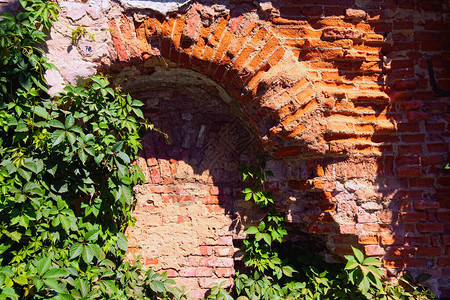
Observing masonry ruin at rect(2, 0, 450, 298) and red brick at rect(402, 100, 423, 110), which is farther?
red brick at rect(402, 100, 423, 110)

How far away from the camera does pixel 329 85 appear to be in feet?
8.46

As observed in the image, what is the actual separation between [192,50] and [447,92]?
1924 mm

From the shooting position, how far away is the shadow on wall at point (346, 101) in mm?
2508

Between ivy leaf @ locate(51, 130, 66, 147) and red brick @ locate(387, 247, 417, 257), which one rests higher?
ivy leaf @ locate(51, 130, 66, 147)

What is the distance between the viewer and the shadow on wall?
2.51 metres

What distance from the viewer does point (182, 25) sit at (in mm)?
2475

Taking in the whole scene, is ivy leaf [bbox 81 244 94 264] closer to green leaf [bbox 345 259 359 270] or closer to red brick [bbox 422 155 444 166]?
green leaf [bbox 345 259 359 270]

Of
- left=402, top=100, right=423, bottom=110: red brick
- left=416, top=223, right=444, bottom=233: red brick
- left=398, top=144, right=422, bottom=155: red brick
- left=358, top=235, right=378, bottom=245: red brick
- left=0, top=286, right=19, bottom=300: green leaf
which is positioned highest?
left=402, top=100, right=423, bottom=110: red brick

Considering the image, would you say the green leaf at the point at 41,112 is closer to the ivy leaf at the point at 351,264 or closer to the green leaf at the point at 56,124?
the green leaf at the point at 56,124

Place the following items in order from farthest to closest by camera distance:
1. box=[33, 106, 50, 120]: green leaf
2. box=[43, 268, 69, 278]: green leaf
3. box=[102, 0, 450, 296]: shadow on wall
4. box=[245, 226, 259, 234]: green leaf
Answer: box=[245, 226, 259, 234]: green leaf < box=[102, 0, 450, 296]: shadow on wall < box=[33, 106, 50, 120]: green leaf < box=[43, 268, 69, 278]: green leaf

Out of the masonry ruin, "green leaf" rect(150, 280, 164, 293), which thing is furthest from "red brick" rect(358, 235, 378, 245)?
"green leaf" rect(150, 280, 164, 293)

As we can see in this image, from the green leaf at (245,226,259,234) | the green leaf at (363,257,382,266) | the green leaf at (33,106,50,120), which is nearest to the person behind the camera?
the green leaf at (33,106,50,120)

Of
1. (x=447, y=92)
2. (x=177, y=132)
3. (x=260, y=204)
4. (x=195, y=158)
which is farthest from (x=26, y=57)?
(x=447, y=92)

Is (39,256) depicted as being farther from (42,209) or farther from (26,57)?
(26,57)
